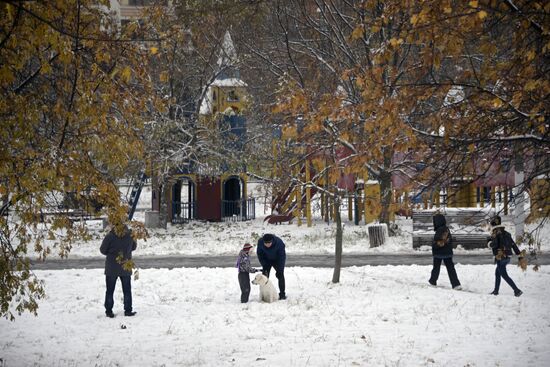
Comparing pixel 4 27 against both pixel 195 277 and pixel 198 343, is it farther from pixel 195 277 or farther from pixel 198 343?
pixel 195 277

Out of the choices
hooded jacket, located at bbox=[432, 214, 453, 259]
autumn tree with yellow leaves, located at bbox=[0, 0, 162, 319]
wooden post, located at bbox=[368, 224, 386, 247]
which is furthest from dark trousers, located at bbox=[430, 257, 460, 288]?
autumn tree with yellow leaves, located at bbox=[0, 0, 162, 319]

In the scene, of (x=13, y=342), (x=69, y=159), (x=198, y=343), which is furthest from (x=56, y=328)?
(x=69, y=159)

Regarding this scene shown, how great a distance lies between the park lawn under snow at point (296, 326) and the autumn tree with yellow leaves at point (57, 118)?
88.1 inches

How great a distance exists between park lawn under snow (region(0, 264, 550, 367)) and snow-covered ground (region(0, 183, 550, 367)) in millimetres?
21

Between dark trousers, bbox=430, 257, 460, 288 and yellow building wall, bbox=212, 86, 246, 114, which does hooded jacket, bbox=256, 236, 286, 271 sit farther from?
yellow building wall, bbox=212, 86, 246, 114

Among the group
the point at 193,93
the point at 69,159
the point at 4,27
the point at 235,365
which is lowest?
the point at 235,365

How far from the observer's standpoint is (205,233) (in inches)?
1089

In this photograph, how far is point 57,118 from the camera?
770 cm

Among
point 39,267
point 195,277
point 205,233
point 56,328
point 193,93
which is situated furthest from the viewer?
point 193,93

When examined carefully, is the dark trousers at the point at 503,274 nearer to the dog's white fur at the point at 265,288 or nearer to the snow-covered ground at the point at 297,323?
the snow-covered ground at the point at 297,323

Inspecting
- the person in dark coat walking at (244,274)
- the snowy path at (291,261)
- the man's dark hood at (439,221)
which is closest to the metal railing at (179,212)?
the snowy path at (291,261)

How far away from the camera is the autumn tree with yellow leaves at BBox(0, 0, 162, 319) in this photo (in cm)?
623

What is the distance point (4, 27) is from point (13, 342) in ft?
17.2

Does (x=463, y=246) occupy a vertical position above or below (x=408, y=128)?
below
